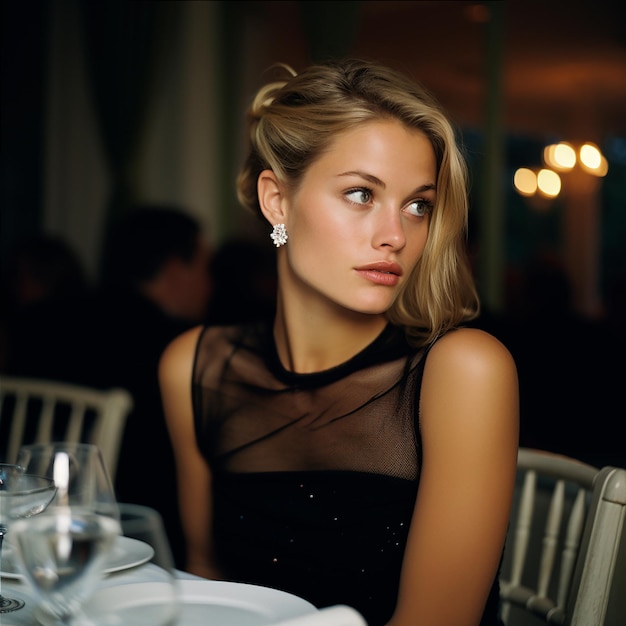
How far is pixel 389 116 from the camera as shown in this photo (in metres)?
1.71

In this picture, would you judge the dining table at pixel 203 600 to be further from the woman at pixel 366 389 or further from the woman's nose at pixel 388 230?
the woman's nose at pixel 388 230

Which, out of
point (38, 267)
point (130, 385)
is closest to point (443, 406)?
point (130, 385)

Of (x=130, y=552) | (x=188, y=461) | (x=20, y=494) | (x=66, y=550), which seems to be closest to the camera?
(x=66, y=550)

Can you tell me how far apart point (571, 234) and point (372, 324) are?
6.47 m

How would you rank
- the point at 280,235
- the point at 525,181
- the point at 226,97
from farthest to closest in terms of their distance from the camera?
the point at 525,181, the point at 226,97, the point at 280,235

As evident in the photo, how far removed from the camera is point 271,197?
1857 mm

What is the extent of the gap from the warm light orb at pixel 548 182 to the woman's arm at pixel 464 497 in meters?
5.53

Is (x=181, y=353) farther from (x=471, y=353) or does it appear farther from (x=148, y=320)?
(x=148, y=320)

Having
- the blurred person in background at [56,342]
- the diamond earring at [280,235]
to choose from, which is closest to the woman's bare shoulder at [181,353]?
the diamond earring at [280,235]

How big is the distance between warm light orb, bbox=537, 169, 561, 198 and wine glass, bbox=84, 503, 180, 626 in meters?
6.31

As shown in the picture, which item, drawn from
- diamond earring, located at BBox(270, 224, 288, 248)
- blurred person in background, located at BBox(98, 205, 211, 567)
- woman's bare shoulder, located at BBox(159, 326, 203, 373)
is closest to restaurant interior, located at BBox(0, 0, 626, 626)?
blurred person in background, located at BBox(98, 205, 211, 567)

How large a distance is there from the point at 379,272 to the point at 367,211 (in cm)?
11

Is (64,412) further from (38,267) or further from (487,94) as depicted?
(487,94)

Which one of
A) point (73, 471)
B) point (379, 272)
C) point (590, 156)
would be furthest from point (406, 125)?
point (590, 156)
